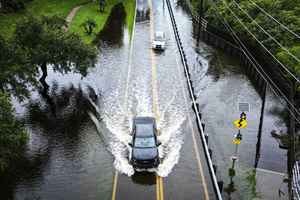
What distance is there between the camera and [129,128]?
2905 centimetres

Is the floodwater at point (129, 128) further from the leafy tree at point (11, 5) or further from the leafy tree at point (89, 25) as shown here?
the leafy tree at point (11, 5)

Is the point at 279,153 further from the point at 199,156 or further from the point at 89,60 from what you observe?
the point at 89,60

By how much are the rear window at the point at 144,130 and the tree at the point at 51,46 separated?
9784mm

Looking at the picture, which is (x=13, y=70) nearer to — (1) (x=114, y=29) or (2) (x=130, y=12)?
(1) (x=114, y=29)

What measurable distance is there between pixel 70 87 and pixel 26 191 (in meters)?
14.7

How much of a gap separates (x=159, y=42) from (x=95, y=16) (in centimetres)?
1658

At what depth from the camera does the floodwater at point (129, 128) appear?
22.9 m

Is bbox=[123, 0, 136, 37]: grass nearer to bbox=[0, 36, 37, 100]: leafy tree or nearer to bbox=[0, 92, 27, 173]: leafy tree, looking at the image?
bbox=[0, 36, 37, 100]: leafy tree

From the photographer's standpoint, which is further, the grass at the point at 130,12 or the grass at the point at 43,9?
the grass at the point at 130,12

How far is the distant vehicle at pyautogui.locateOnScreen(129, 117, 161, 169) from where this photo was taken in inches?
934

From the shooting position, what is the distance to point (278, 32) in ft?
126

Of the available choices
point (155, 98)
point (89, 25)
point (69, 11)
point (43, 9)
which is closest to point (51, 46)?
point (155, 98)

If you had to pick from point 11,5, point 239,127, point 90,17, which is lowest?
point 239,127

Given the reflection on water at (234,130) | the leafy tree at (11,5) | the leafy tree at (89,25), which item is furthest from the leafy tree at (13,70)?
the leafy tree at (11,5)
